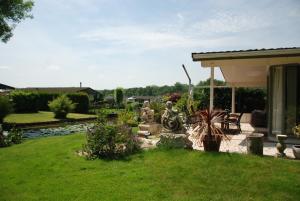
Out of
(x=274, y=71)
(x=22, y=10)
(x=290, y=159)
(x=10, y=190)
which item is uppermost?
(x=22, y=10)

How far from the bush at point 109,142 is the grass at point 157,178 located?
44cm

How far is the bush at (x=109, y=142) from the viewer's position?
8359 millimetres

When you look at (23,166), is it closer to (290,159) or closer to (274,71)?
(290,159)

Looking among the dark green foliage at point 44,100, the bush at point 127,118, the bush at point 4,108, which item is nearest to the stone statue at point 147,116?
the bush at point 127,118

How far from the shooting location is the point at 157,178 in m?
6.43

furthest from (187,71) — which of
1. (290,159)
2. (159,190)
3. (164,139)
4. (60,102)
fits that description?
(60,102)

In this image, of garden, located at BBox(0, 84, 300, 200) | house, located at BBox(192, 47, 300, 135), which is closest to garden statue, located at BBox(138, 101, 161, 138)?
garden, located at BBox(0, 84, 300, 200)

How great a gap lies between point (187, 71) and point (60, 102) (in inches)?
556

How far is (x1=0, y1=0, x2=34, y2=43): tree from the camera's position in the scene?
26047 millimetres

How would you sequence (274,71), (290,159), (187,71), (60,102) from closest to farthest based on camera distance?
1. (290,159)
2. (274,71)
3. (187,71)
4. (60,102)

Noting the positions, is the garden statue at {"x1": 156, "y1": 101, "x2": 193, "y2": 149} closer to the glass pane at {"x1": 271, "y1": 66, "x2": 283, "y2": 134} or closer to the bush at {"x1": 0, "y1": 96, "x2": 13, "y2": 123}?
the glass pane at {"x1": 271, "y1": 66, "x2": 283, "y2": 134}

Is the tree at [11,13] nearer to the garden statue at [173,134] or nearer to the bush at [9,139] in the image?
the bush at [9,139]

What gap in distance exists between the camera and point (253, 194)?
17.9 ft

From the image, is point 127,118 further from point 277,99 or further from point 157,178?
point 157,178
